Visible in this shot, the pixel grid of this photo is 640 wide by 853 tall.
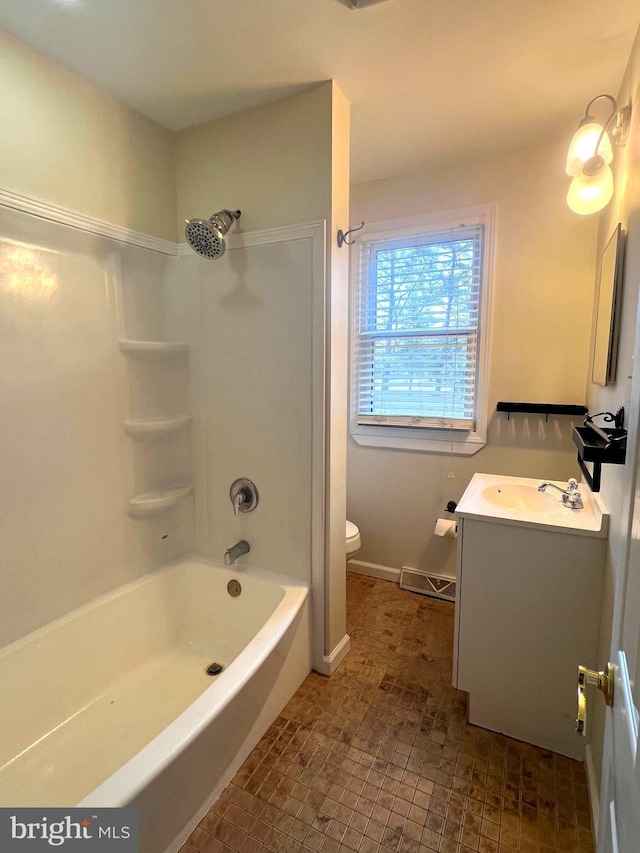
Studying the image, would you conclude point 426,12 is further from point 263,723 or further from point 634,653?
point 263,723

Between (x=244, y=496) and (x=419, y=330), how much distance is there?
144 cm

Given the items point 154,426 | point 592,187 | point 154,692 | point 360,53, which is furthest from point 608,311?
point 154,692

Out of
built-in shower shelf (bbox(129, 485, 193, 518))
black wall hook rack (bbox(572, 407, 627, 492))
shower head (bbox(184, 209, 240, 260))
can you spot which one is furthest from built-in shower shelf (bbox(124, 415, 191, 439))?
black wall hook rack (bbox(572, 407, 627, 492))

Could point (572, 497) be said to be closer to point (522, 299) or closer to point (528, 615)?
point (528, 615)

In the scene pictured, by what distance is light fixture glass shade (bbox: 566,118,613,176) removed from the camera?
147 centimetres

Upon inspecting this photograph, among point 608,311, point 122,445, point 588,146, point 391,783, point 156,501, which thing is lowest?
point 391,783

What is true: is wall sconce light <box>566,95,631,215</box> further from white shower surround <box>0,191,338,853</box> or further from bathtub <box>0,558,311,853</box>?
bathtub <box>0,558,311,853</box>

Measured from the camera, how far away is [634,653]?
579 mm

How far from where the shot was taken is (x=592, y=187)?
149 cm

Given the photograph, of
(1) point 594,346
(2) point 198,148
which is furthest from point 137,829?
(2) point 198,148

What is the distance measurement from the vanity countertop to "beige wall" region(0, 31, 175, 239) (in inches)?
75.7

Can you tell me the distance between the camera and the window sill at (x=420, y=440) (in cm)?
245

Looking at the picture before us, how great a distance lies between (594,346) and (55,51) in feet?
8.17

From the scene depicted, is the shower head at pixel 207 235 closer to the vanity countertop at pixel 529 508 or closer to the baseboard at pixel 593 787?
the vanity countertop at pixel 529 508
